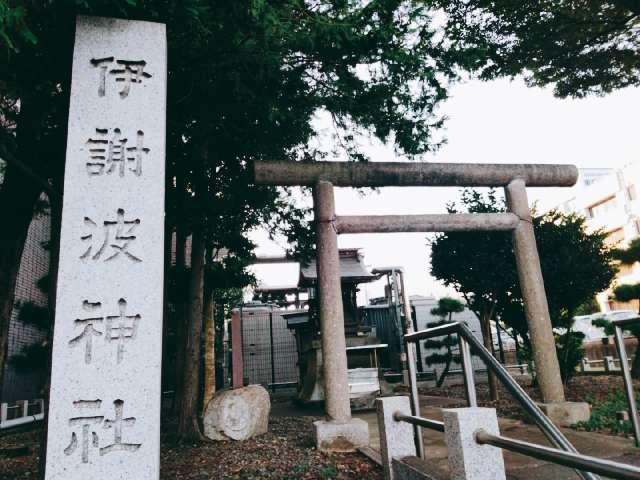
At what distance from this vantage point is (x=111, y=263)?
3217mm

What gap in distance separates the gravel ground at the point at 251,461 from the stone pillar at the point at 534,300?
3159 millimetres

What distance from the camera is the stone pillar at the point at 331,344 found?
561 cm

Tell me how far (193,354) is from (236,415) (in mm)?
1151

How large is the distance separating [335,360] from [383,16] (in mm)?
4323

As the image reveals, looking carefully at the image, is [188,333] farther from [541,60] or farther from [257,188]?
[541,60]

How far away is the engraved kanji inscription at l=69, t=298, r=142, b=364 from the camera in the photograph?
3.04 metres

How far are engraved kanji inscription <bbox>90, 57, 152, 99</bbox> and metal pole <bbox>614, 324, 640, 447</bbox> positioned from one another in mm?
5172

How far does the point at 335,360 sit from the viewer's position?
5902mm

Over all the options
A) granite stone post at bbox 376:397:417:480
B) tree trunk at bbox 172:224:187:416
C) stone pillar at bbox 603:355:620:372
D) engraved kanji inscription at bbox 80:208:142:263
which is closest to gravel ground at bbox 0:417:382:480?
granite stone post at bbox 376:397:417:480

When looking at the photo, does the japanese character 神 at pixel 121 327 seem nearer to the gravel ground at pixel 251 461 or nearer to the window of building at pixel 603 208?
Result: the gravel ground at pixel 251 461

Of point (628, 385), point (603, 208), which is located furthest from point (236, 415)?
point (603, 208)

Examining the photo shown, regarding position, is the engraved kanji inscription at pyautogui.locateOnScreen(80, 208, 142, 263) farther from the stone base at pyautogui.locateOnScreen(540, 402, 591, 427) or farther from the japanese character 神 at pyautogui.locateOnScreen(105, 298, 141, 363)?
the stone base at pyautogui.locateOnScreen(540, 402, 591, 427)

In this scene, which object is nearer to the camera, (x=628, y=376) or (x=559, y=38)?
(x=628, y=376)

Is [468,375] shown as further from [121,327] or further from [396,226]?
[396,226]
